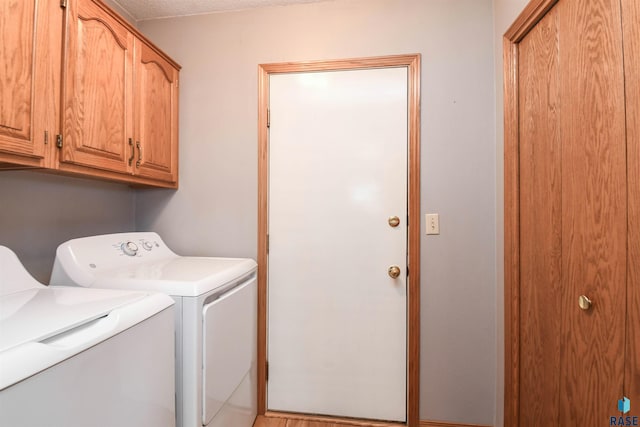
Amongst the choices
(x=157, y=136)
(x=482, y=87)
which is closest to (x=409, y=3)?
(x=482, y=87)

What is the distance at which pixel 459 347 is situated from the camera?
151cm

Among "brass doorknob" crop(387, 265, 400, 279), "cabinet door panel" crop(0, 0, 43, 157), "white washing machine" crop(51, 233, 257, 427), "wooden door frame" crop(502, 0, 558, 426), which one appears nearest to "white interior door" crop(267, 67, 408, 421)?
"brass doorknob" crop(387, 265, 400, 279)

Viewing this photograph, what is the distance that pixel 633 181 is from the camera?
29.0 inches

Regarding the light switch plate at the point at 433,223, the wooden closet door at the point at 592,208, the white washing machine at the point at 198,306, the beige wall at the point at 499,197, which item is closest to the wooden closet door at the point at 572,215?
the wooden closet door at the point at 592,208

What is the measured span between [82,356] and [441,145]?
165cm

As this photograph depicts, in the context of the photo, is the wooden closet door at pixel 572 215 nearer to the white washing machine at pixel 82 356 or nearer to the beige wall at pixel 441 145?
the beige wall at pixel 441 145

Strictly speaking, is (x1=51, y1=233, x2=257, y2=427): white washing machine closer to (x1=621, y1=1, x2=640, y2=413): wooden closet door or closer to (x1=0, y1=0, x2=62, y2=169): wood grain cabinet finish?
(x1=0, y1=0, x2=62, y2=169): wood grain cabinet finish

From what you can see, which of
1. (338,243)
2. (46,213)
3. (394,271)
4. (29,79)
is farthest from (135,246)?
(394,271)

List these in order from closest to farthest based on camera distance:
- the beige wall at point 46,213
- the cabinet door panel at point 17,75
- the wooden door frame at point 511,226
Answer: the cabinet door panel at point 17,75 → the beige wall at point 46,213 → the wooden door frame at point 511,226

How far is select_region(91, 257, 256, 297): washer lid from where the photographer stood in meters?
1.04

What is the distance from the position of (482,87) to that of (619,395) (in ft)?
4.54

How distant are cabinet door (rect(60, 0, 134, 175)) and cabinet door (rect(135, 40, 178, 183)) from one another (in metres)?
0.06

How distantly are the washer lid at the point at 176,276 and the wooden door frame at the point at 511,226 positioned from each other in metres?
1.29

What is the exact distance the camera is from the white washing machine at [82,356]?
0.54 meters
